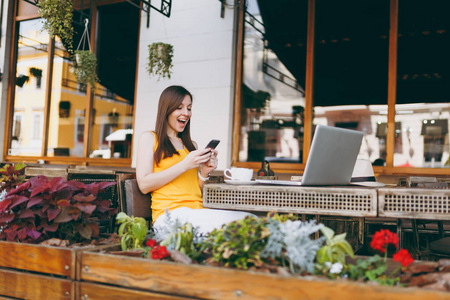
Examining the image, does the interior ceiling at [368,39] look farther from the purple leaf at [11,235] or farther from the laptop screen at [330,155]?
the purple leaf at [11,235]

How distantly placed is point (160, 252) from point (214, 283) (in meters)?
0.27

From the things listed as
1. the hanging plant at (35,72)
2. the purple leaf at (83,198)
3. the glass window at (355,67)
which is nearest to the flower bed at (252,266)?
the purple leaf at (83,198)

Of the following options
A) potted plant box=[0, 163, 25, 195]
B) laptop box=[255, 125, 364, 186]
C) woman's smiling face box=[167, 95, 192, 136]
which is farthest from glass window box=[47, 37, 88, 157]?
laptop box=[255, 125, 364, 186]

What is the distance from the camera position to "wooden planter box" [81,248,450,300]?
1.05m

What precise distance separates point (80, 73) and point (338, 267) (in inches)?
173

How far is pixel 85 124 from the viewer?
19.7ft

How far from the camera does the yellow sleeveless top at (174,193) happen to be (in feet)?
6.48

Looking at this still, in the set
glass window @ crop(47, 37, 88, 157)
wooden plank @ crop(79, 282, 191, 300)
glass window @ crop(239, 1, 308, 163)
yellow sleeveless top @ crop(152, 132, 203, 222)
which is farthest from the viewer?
glass window @ crop(47, 37, 88, 157)

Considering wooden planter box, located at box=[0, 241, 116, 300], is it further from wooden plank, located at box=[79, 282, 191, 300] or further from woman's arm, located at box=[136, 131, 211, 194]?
woman's arm, located at box=[136, 131, 211, 194]

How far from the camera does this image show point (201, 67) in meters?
4.92

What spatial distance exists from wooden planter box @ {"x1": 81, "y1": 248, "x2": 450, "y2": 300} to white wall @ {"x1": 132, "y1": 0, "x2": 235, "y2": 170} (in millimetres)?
3407

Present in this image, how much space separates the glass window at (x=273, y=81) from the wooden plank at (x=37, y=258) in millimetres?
3523

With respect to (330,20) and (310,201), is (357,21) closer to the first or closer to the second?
(330,20)

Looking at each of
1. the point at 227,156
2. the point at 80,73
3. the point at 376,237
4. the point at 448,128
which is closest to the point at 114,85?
the point at 80,73
